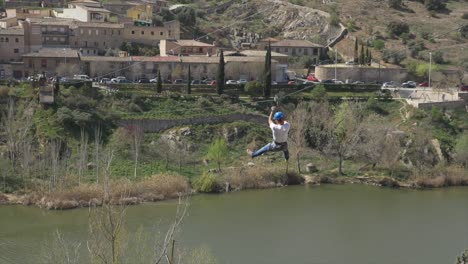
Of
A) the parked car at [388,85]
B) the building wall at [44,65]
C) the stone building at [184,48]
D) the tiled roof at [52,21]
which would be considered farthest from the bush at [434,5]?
the building wall at [44,65]

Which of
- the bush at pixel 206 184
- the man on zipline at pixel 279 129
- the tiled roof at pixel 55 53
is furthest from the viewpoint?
the tiled roof at pixel 55 53

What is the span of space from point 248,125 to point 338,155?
15.7 ft

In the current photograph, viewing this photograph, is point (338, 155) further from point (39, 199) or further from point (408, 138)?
point (39, 199)

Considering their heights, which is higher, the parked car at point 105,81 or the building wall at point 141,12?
the building wall at point 141,12

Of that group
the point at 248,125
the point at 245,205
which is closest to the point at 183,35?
the point at 248,125

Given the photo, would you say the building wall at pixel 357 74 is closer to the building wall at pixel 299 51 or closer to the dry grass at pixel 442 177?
the building wall at pixel 299 51

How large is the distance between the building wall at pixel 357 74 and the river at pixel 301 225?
14440mm

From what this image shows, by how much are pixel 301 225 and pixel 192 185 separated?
6.49 meters

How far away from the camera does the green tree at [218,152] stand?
33.4m

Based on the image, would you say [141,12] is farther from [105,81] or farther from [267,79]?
[267,79]

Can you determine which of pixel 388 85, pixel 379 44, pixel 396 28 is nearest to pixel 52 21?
pixel 388 85

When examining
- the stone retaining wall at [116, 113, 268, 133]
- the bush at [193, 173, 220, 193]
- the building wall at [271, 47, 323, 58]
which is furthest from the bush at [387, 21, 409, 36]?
the bush at [193, 173, 220, 193]

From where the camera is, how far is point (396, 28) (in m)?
55.7

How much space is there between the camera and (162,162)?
33562 mm
